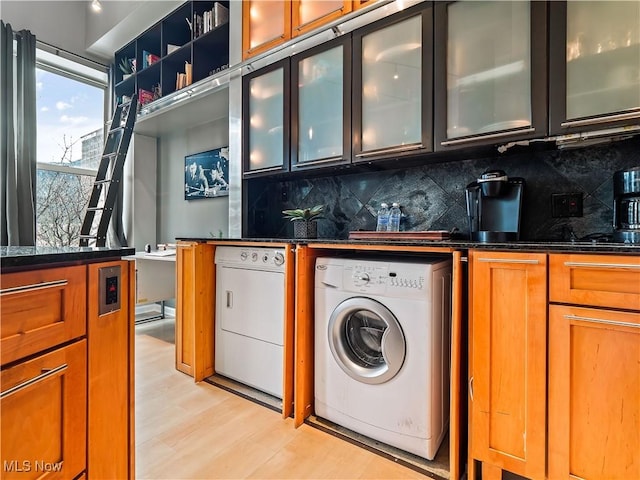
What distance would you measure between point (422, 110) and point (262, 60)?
1.32 meters

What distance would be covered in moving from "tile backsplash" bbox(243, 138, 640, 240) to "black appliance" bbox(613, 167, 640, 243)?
21cm

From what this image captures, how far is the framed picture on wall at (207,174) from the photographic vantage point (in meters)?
3.27

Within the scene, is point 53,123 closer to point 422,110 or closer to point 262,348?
point 262,348

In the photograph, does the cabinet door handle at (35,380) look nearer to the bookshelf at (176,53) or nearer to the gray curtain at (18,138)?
the bookshelf at (176,53)

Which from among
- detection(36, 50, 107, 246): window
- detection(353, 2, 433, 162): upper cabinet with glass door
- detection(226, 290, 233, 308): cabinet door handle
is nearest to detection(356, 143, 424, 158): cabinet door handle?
detection(353, 2, 433, 162): upper cabinet with glass door

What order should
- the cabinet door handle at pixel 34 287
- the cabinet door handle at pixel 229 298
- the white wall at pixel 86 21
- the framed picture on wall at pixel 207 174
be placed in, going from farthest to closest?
1. the framed picture on wall at pixel 207 174
2. the white wall at pixel 86 21
3. the cabinet door handle at pixel 229 298
4. the cabinet door handle at pixel 34 287

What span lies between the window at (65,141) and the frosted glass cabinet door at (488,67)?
3.93 m

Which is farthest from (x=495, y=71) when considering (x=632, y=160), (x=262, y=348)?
(x=262, y=348)

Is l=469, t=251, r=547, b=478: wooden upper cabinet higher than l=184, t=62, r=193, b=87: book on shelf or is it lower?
lower

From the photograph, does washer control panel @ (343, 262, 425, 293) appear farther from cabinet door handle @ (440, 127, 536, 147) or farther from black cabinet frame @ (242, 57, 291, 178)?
black cabinet frame @ (242, 57, 291, 178)

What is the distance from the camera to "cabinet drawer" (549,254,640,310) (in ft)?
3.21

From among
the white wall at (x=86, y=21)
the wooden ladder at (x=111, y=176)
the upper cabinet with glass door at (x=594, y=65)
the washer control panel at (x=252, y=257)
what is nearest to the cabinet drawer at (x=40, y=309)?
the washer control panel at (x=252, y=257)

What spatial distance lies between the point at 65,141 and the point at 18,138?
2.08ft

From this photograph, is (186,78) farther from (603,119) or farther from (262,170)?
(603,119)
